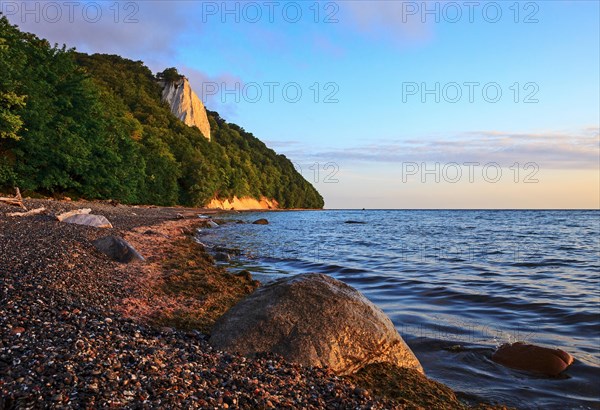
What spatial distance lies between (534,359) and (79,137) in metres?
39.1

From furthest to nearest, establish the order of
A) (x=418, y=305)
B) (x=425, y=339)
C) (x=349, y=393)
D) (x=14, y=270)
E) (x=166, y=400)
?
(x=418, y=305) < (x=425, y=339) < (x=14, y=270) < (x=349, y=393) < (x=166, y=400)

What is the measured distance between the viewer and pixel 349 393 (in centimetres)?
440

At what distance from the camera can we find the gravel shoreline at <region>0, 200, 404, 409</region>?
3.42m

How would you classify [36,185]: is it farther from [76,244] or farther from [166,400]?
[166,400]

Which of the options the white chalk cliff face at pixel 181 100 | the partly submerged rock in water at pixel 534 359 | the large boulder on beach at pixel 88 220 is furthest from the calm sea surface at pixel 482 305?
the white chalk cliff face at pixel 181 100

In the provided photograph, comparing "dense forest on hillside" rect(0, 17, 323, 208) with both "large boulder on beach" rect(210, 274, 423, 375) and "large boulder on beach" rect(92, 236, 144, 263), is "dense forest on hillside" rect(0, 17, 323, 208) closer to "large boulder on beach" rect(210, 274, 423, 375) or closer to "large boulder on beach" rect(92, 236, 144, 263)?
"large boulder on beach" rect(92, 236, 144, 263)

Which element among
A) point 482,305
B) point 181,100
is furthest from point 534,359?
point 181,100

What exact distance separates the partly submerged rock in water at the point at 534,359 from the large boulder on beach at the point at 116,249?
913cm

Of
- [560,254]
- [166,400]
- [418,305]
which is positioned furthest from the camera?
[560,254]

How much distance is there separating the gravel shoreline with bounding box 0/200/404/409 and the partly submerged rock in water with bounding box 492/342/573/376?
10.7 feet

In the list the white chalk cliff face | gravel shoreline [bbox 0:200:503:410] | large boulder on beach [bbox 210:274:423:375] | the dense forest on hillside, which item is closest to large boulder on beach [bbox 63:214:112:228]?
gravel shoreline [bbox 0:200:503:410]

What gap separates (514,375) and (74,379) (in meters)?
6.10

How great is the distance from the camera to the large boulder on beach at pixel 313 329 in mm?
5340

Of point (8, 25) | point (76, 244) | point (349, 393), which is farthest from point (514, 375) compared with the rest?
point (8, 25)
